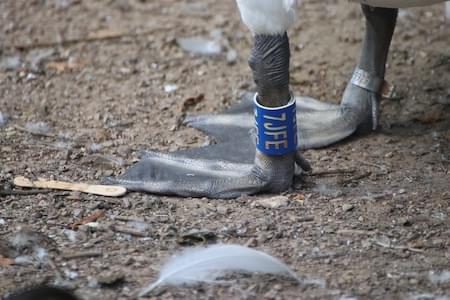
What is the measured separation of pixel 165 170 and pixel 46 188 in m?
0.44

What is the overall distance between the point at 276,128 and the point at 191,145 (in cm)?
73

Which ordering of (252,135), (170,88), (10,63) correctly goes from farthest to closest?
(10,63), (170,88), (252,135)

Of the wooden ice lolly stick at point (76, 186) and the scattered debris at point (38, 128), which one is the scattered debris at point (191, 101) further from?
the wooden ice lolly stick at point (76, 186)

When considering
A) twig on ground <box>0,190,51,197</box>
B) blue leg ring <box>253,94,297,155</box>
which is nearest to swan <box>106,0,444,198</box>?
blue leg ring <box>253,94,297,155</box>

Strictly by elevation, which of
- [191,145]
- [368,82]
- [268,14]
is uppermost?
[268,14]

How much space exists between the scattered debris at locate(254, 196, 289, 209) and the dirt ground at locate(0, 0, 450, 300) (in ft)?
0.06

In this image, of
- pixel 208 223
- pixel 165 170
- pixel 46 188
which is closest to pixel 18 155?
pixel 46 188

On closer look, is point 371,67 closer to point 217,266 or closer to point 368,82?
point 368,82

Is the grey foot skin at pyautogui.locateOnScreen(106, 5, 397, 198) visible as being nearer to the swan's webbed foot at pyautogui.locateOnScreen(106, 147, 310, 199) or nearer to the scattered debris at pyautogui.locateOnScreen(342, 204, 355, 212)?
the swan's webbed foot at pyautogui.locateOnScreen(106, 147, 310, 199)

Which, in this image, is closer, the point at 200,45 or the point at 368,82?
the point at 368,82

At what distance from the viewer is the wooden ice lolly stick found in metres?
3.48

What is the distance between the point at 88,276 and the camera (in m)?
2.88

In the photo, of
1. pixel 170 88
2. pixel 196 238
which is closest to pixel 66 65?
pixel 170 88

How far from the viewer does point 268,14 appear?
10.5 feet
